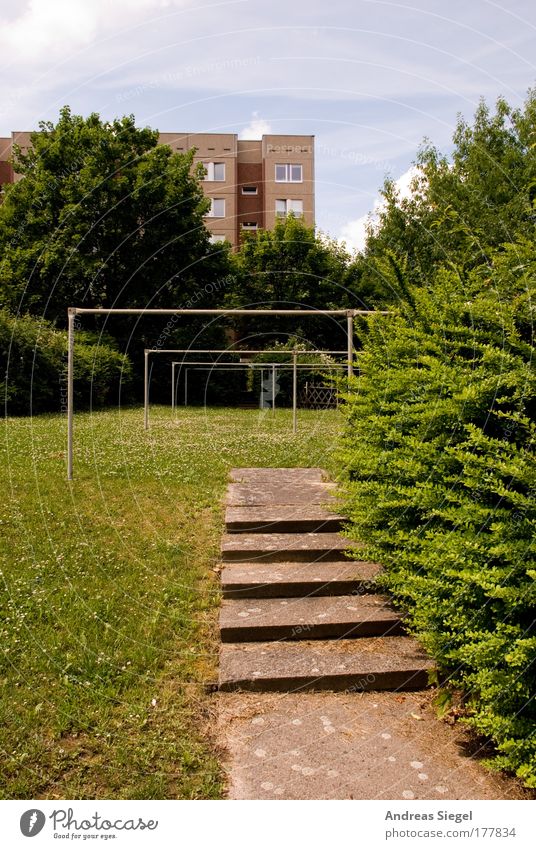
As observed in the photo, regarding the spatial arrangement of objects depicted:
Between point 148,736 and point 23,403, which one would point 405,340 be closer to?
point 148,736

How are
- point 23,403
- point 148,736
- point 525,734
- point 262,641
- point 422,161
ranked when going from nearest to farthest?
point 525,734, point 148,736, point 262,641, point 23,403, point 422,161

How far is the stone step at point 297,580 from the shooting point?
233 inches

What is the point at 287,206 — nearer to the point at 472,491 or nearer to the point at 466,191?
the point at 466,191

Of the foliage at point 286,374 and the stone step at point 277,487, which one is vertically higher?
the foliage at point 286,374

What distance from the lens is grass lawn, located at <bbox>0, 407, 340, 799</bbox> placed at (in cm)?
380

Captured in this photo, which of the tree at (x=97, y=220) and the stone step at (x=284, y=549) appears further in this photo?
the tree at (x=97, y=220)

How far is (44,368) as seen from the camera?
2375cm

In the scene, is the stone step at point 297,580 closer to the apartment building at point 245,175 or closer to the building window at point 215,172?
the apartment building at point 245,175

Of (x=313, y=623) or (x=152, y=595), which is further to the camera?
(x=152, y=595)

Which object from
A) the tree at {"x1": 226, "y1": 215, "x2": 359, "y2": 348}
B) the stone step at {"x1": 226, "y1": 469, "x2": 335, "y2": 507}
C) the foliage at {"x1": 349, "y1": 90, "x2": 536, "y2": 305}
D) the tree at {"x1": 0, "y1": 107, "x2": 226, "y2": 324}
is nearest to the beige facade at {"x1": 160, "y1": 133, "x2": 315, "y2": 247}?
the tree at {"x1": 226, "y1": 215, "x2": 359, "y2": 348}

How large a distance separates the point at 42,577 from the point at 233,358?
3164 centimetres

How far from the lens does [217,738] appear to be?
415cm

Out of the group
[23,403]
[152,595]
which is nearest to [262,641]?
[152,595]

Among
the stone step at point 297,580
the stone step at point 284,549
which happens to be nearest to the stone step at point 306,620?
the stone step at point 297,580
